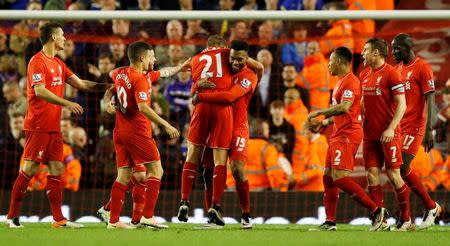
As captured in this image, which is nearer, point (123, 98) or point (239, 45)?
point (123, 98)

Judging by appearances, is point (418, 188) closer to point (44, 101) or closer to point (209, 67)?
point (209, 67)

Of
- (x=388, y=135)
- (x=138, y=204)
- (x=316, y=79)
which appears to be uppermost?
(x=316, y=79)

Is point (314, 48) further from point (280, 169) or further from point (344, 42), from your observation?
point (280, 169)

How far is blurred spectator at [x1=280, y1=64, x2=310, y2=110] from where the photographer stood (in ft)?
46.6

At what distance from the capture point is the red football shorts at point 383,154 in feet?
34.7

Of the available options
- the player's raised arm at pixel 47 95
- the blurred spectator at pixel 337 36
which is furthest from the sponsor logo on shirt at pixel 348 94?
the blurred spectator at pixel 337 36

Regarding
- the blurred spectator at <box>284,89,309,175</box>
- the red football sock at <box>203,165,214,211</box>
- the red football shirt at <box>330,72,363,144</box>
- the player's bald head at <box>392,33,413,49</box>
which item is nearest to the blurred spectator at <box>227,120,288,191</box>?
the blurred spectator at <box>284,89,309,175</box>

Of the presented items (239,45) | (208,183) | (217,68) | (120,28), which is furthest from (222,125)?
(120,28)

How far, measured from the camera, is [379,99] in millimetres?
10648

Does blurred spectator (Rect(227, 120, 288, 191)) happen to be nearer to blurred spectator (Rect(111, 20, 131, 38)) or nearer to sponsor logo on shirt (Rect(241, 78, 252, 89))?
sponsor logo on shirt (Rect(241, 78, 252, 89))

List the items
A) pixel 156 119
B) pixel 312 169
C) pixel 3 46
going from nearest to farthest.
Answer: pixel 156 119
pixel 312 169
pixel 3 46

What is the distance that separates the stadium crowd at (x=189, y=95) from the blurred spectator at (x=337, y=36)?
2 centimetres

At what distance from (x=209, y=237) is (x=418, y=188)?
8.73ft

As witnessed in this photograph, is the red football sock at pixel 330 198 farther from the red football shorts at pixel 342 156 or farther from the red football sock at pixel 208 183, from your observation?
the red football sock at pixel 208 183
